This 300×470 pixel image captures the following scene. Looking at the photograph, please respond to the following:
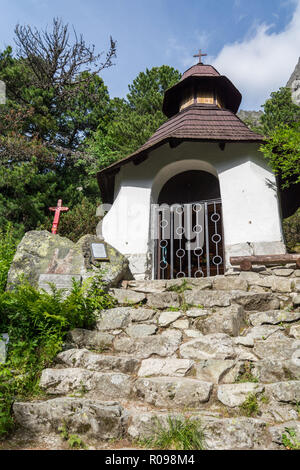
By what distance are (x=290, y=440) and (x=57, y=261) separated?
12.4 ft

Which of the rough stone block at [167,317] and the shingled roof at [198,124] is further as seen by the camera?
the shingled roof at [198,124]

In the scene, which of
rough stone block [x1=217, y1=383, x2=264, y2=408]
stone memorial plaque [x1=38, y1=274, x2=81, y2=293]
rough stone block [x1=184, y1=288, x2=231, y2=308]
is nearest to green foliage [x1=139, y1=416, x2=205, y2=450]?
rough stone block [x1=217, y1=383, x2=264, y2=408]

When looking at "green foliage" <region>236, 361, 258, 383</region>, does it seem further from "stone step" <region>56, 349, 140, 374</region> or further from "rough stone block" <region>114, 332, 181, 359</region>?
"stone step" <region>56, 349, 140, 374</region>

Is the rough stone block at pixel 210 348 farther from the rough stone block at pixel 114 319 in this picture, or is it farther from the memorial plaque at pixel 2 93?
the memorial plaque at pixel 2 93

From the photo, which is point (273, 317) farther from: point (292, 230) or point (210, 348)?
point (292, 230)

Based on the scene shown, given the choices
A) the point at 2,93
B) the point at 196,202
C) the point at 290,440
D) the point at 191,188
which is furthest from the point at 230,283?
the point at 2,93

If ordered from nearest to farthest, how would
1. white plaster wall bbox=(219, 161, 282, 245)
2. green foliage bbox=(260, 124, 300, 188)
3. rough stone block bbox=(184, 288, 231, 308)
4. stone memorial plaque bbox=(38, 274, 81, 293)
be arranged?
rough stone block bbox=(184, 288, 231, 308)
stone memorial plaque bbox=(38, 274, 81, 293)
green foliage bbox=(260, 124, 300, 188)
white plaster wall bbox=(219, 161, 282, 245)

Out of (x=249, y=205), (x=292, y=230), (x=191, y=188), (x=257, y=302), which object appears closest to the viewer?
(x=257, y=302)

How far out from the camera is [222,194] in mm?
7055

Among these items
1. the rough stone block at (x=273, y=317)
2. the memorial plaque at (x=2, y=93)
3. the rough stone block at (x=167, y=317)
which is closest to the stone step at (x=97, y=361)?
the rough stone block at (x=167, y=317)

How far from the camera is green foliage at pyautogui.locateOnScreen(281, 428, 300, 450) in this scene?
2.18m

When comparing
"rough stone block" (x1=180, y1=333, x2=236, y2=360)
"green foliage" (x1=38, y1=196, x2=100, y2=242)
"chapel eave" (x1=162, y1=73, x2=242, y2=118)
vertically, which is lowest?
"rough stone block" (x1=180, y1=333, x2=236, y2=360)

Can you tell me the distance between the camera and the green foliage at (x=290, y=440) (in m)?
2.18

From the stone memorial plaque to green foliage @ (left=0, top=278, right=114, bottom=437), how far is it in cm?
27
